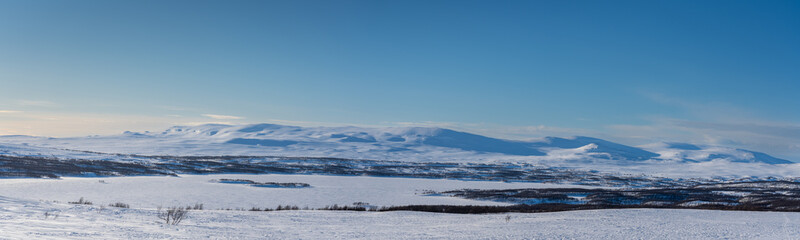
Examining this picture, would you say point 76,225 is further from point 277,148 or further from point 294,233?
point 277,148

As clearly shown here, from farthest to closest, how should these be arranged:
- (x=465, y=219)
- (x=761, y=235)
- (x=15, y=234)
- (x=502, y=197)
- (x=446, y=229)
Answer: (x=502, y=197), (x=465, y=219), (x=446, y=229), (x=761, y=235), (x=15, y=234)

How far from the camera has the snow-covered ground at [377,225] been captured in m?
11.3

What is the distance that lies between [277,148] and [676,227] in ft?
580

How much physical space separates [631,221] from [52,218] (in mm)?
15097

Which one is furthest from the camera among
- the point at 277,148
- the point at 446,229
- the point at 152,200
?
the point at 277,148

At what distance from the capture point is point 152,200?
28.9 metres

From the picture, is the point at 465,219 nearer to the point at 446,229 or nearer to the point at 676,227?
the point at 446,229

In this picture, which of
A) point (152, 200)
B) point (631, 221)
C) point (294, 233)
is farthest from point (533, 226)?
point (152, 200)

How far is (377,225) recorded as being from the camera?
585 inches

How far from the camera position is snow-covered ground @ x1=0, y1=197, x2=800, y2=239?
11.3 m

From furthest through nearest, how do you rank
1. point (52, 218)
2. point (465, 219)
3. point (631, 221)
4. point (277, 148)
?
point (277, 148)
point (465, 219)
point (631, 221)
point (52, 218)

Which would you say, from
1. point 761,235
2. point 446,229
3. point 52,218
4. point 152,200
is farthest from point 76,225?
point 152,200

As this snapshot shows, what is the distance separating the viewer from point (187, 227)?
12.5 m

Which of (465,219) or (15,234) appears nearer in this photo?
(15,234)
